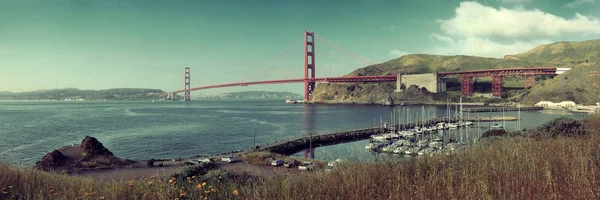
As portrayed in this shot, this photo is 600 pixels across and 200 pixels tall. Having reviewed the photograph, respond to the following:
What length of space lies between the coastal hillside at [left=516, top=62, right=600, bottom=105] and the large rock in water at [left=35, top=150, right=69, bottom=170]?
361ft

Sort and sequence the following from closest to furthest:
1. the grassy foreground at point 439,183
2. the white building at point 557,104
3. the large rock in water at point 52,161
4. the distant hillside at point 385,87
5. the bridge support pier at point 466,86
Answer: the grassy foreground at point 439,183
the large rock in water at point 52,161
the white building at point 557,104
the bridge support pier at point 466,86
the distant hillside at point 385,87

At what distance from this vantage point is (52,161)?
938 inches

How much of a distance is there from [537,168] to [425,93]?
134 metres

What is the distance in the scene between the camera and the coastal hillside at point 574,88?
8706 cm

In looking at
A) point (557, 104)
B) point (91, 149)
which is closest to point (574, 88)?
point (557, 104)

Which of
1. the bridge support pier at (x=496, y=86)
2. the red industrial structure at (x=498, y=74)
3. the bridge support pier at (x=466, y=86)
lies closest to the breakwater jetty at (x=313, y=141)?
the red industrial structure at (x=498, y=74)

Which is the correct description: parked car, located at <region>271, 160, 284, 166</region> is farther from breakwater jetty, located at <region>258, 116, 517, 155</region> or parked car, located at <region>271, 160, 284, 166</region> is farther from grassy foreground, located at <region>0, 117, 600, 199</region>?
grassy foreground, located at <region>0, 117, 600, 199</region>

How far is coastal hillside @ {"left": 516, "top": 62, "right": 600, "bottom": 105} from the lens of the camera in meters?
87.1

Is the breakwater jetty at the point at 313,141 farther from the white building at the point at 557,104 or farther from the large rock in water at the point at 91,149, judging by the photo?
the white building at the point at 557,104

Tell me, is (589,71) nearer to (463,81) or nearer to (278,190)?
(463,81)

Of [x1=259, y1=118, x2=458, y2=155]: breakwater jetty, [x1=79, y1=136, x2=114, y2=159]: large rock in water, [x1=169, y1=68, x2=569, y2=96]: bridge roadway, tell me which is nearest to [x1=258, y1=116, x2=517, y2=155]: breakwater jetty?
[x1=259, y1=118, x2=458, y2=155]: breakwater jetty

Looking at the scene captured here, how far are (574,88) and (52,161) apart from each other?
11777 cm

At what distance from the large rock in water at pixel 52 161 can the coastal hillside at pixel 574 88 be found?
110m

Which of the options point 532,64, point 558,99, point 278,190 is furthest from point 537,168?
point 532,64
